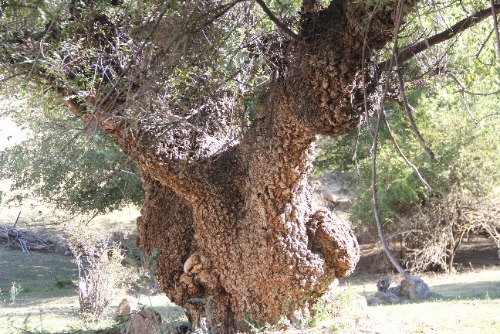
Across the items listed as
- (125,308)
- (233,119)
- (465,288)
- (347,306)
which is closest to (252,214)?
(233,119)

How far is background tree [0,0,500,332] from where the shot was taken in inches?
183

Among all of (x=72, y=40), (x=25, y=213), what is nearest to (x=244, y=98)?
(x=72, y=40)

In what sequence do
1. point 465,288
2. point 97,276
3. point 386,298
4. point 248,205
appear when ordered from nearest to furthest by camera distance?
1. point 248,205
2. point 97,276
3. point 386,298
4. point 465,288

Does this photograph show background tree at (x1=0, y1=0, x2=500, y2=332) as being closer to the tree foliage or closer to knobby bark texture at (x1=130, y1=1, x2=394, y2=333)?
knobby bark texture at (x1=130, y1=1, x2=394, y2=333)

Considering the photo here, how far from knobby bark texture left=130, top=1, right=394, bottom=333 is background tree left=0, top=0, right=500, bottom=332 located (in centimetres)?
1

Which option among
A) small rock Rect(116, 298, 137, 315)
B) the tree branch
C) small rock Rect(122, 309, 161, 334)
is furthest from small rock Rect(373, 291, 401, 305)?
the tree branch

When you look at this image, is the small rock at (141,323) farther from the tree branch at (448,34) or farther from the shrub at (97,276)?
the tree branch at (448,34)

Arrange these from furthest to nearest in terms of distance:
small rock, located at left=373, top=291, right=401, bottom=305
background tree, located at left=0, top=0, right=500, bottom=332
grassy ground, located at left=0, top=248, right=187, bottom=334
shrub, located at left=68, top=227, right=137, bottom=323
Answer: small rock, located at left=373, top=291, right=401, bottom=305
grassy ground, located at left=0, top=248, right=187, bottom=334
shrub, located at left=68, top=227, right=137, bottom=323
background tree, located at left=0, top=0, right=500, bottom=332

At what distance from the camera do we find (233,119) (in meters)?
6.50

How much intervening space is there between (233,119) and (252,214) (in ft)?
3.44

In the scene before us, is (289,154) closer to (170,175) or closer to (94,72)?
(170,175)

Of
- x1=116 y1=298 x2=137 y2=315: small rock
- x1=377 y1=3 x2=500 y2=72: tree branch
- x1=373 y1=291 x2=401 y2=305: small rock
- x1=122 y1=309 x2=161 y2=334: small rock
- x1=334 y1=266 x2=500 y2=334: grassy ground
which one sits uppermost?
x1=377 y1=3 x2=500 y2=72: tree branch

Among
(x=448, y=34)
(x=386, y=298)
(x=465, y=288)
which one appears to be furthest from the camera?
(x=465, y=288)

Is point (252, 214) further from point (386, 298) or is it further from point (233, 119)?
point (386, 298)
